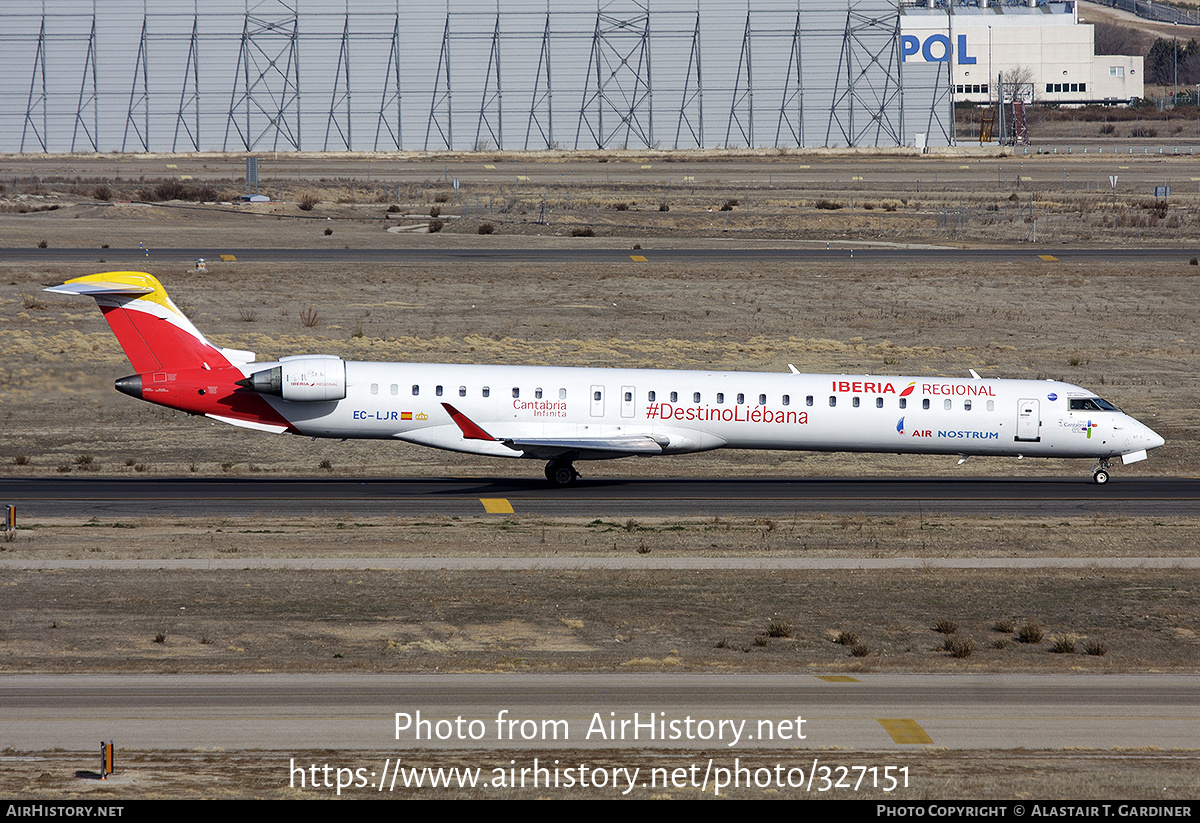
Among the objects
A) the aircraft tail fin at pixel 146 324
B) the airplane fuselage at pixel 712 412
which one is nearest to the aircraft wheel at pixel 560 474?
the airplane fuselage at pixel 712 412

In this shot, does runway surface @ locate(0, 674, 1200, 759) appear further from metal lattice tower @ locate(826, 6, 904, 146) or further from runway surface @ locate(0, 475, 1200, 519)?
metal lattice tower @ locate(826, 6, 904, 146)

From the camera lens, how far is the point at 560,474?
113ft

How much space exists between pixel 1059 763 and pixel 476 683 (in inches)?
331

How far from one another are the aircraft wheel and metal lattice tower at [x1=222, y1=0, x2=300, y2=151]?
72.0 metres

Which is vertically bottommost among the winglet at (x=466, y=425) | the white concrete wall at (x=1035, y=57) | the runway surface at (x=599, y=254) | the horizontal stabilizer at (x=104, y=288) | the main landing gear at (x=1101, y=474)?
the main landing gear at (x=1101, y=474)

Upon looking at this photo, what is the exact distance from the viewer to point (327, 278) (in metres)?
58.5

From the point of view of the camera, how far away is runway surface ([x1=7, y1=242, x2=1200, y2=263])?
61.1 meters

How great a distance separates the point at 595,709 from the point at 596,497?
15.5 m

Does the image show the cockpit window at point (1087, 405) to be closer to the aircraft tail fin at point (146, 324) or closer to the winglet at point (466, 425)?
the winglet at point (466, 425)

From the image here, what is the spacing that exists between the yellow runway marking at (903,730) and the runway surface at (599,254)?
46.9 meters

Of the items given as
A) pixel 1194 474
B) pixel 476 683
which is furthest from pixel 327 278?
pixel 476 683

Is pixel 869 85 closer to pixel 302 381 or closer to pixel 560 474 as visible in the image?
pixel 560 474

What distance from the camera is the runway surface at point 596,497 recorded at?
3080 cm
